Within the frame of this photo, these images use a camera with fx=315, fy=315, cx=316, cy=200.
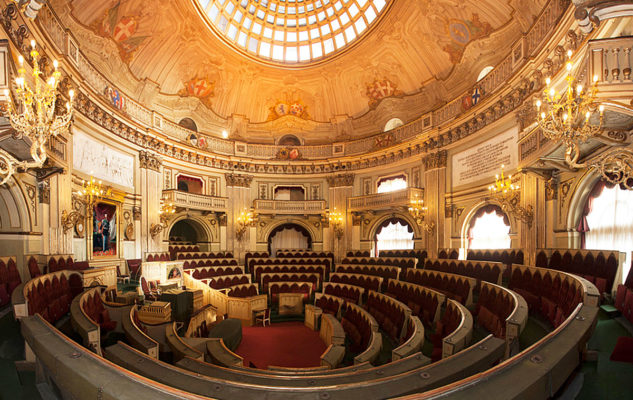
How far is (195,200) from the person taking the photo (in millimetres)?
18359

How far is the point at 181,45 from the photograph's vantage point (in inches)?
673

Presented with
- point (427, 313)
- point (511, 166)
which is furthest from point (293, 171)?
point (427, 313)

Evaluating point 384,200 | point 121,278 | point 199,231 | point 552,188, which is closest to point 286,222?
point 199,231

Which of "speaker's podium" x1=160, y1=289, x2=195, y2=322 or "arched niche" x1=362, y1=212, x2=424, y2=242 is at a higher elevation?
"arched niche" x1=362, y1=212, x2=424, y2=242

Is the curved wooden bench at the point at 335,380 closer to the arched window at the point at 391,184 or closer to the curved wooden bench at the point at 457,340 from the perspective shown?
the curved wooden bench at the point at 457,340

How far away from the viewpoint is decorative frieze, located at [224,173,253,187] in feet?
67.4

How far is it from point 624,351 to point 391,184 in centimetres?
1647

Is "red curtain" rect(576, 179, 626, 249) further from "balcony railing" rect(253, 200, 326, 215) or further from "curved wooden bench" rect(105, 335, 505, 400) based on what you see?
"balcony railing" rect(253, 200, 326, 215)

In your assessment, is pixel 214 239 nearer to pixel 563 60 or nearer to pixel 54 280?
pixel 54 280

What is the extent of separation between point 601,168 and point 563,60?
205 inches

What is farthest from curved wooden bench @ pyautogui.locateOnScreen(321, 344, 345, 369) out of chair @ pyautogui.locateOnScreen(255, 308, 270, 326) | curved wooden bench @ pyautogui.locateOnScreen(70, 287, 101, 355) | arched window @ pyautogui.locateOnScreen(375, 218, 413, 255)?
arched window @ pyautogui.locateOnScreen(375, 218, 413, 255)

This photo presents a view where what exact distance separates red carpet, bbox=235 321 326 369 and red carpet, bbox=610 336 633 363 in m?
7.02

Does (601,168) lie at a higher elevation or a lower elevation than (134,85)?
lower

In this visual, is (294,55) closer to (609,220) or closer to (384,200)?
(384,200)
